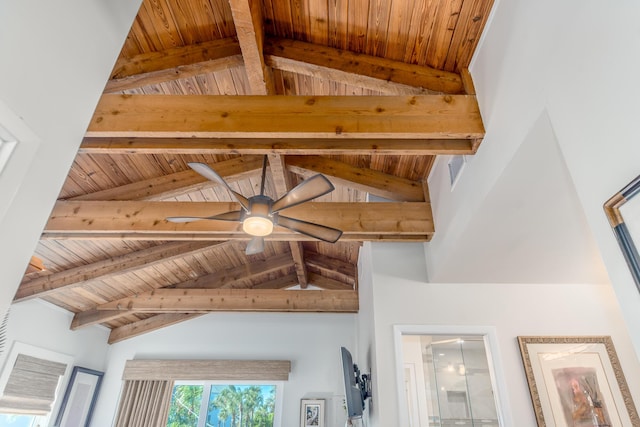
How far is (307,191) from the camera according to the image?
91.7 inches

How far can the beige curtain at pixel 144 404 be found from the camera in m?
5.60

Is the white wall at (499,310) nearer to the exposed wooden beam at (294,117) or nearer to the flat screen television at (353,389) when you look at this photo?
the flat screen television at (353,389)

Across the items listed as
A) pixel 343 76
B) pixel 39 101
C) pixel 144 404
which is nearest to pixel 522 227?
pixel 343 76

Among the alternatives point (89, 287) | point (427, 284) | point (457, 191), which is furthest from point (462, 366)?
point (89, 287)

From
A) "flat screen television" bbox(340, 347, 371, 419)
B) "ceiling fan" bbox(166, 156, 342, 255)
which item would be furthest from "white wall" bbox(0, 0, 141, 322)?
"flat screen television" bbox(340, 347, 371, 419)

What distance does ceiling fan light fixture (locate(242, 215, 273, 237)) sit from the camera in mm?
2514

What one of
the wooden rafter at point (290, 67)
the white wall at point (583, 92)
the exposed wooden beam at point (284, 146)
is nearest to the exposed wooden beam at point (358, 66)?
the wooden rafter at point (290, 67)

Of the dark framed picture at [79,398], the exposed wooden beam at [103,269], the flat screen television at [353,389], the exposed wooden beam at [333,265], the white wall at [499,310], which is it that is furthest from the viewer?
the exposed wooden beam at [333,265]

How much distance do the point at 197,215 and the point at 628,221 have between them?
2949 millimetres

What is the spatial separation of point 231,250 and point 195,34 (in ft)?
10.7

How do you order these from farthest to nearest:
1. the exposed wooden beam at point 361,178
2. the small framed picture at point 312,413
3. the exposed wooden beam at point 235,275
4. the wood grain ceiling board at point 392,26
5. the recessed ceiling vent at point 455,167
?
the exposed wooden beam at point 235,275 → the small framed picture at point 312,413 → the exposed wooden beam at point 361,178 → the recessed ceiling vent at point 455,167 → the wood grain ceiling board at point 392,26

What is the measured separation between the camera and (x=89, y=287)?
4.97 m

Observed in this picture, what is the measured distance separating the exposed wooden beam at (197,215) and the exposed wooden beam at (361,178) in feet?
0.84

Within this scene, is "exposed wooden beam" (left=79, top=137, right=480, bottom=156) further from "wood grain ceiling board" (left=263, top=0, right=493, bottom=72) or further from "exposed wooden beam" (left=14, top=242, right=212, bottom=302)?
"exposed wooden beam" (left=14, top=242, right=212, bottom=302)
